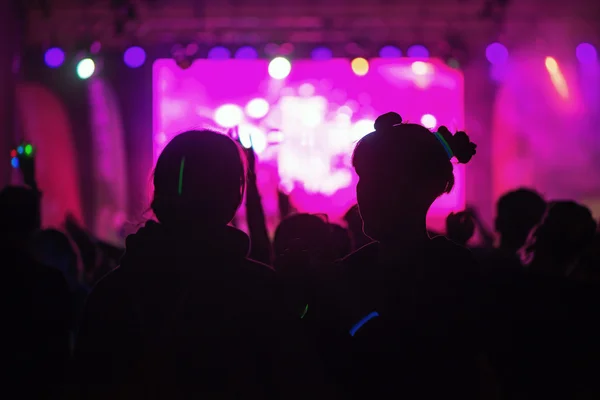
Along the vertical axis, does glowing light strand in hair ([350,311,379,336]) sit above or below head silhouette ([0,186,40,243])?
below

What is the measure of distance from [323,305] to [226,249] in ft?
0.75

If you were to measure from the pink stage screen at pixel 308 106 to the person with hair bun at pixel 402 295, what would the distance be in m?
6.50

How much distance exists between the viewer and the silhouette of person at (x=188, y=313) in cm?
119

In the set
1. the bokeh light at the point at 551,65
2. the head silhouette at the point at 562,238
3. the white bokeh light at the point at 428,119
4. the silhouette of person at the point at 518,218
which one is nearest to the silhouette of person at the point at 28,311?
the head silhouette at the point at 562,238

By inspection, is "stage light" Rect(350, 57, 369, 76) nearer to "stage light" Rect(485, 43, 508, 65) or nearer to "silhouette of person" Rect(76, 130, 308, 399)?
"stage light" Rect(485, 43, 508, 65)

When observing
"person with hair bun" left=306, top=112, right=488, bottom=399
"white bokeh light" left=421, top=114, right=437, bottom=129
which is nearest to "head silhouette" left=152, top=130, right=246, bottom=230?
Answer: "person with hair bun" left=306, top=112, right=488, bottom=399

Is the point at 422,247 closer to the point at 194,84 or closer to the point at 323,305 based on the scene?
the point at 323,305

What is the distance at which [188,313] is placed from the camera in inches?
47.6

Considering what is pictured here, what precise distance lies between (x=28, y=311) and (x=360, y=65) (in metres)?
6.41

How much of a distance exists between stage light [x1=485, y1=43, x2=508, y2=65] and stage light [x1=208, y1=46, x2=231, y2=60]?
3.12 m

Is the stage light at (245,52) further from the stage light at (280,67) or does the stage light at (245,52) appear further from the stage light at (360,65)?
the stage light at (360,65)

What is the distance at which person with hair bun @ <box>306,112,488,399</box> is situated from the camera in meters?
1.25

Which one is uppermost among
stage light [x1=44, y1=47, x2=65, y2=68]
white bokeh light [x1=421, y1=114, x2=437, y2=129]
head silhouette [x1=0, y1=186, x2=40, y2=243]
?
stage light [x1=44, y1=47, x2=65, y2=68]

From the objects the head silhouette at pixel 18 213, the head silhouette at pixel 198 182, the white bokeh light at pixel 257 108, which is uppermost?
the white bokeh light at pixel 257 108
